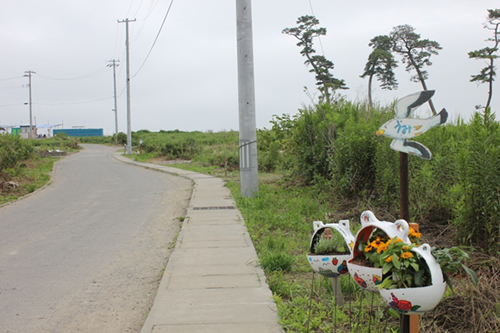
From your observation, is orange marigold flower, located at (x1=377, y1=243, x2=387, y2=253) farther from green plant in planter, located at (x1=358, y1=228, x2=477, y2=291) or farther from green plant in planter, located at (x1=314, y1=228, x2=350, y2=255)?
green plant in planter, located at (x1=314, y1=228, x2=350, y2=255)

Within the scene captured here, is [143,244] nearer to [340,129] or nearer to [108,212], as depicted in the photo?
[108,212]

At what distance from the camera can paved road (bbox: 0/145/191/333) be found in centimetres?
502

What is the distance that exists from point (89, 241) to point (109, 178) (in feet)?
43.8

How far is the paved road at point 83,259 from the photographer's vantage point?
5016 millimetres

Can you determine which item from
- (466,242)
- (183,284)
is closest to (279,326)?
(183,284)

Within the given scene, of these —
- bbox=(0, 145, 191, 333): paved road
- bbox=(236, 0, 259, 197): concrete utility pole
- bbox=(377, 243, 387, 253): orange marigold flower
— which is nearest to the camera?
bbox=(377, 243, 387, 253): orange marigold flower

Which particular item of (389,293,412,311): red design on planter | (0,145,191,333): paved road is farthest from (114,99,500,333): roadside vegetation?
(0,145,191,333): paved road

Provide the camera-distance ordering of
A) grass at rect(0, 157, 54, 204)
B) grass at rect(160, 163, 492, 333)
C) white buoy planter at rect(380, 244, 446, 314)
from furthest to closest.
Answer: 1. grass at rect(0, 157, 54, 204)
2. grass at rect(160, 163, 492, 333)
3. white buoy planter at rect(380, 244, 446, 314)

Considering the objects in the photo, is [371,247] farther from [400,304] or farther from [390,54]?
[390,54]

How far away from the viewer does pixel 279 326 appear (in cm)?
425

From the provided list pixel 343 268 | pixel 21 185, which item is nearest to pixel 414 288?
pixel 343 268

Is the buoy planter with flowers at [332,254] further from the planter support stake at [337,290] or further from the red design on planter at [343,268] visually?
the planter support stake at [337,290]

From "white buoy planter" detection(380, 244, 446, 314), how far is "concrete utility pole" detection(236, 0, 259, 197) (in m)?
9.96

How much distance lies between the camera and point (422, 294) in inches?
117
